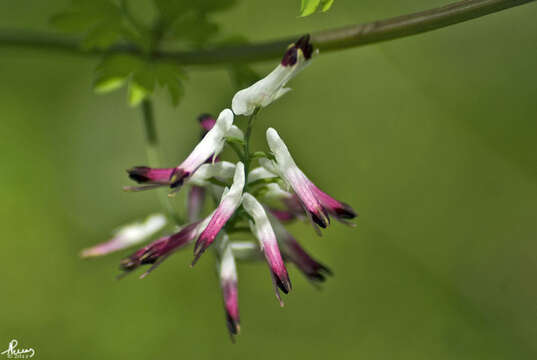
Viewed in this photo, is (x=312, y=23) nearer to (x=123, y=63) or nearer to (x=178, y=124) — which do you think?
(x=178, y=124)

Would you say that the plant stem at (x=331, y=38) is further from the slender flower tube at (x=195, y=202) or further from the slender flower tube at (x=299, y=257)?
the slender flower tube at (x=299, y=257)

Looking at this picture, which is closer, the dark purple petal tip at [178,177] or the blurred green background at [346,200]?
the dark purple petal tip at [178,177]

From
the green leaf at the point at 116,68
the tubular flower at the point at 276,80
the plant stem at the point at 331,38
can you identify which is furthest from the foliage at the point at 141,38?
the tubular flower at the point at 276,80

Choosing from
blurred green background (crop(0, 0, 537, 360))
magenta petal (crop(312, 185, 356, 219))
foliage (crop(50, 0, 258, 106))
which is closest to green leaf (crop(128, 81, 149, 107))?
foliage (crop(50, 0, 258, 106))

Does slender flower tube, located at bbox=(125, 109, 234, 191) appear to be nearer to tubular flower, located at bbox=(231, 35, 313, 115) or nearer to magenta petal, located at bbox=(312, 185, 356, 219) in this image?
tubular flower, located at bbox=(231, 35, 313, 115)

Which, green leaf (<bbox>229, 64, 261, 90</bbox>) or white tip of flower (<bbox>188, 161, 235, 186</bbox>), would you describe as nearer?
white tip of flower (<bbox>188, 161, 235, 186</bbox>)

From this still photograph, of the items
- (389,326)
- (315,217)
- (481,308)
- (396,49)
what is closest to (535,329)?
(481,308)
